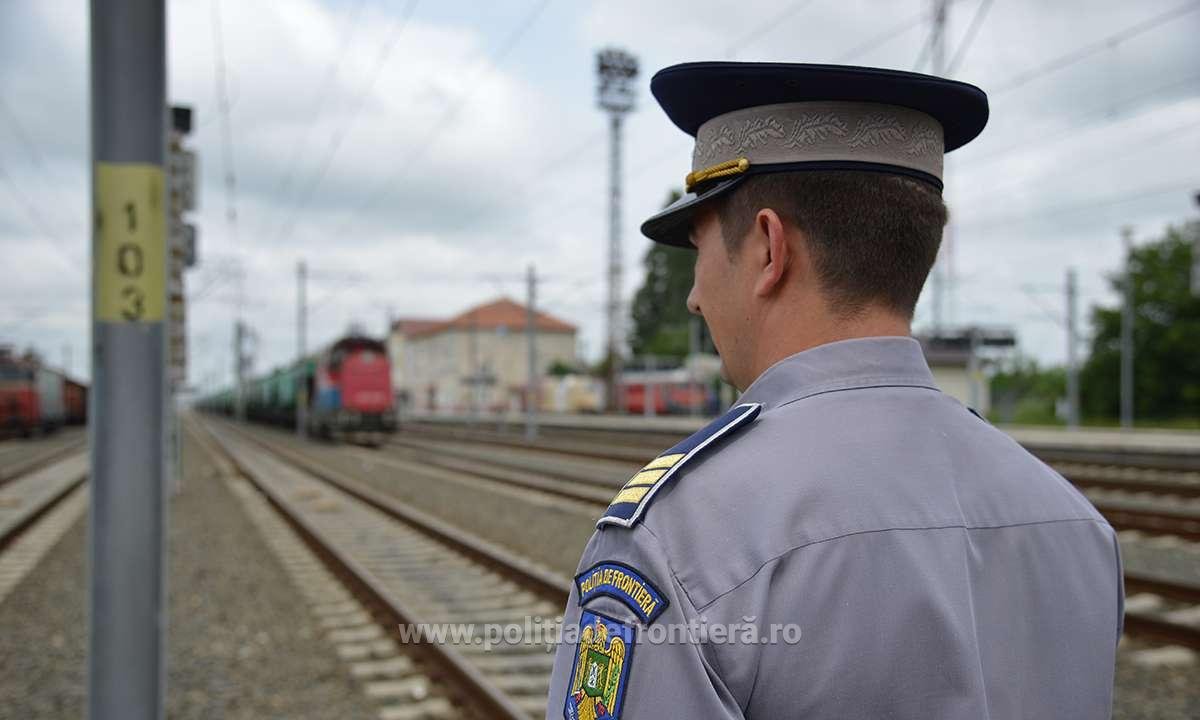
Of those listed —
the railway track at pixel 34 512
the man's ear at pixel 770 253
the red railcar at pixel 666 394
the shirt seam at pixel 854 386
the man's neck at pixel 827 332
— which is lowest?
the railway track at pixel 34 512

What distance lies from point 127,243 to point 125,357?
1.26 feet

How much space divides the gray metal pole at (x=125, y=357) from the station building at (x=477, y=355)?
68296 millimetres

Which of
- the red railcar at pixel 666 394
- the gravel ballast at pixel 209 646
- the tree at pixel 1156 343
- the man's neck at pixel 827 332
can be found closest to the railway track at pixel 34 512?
the gravel ballast at pixel 209 646

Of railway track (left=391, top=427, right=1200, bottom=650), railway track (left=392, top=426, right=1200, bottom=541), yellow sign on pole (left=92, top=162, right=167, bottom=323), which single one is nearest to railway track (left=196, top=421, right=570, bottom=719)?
yellow sign on pole (left=92, top=162, right=167, bottom=323)

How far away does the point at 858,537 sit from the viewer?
1112 mm

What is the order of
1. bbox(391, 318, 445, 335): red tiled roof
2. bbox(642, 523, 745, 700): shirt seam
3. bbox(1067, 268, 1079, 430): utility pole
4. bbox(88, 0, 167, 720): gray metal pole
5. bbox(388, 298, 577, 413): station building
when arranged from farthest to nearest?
bbox(391, 318, 445, 335): red tiled roof, bbox(388, 298, 577, 413): station building, bbox(1067, 268, 1079, 430): utility pole, bbox(88, 0, 167, 720): gray metal pole, bbox(642, 523, 745, 700): shirt seam

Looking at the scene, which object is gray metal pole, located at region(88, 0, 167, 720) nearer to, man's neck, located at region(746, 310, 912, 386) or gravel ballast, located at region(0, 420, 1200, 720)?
gravel ballast, located at region(0, 420, 1200, 720)

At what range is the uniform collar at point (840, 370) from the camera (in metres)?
1.26

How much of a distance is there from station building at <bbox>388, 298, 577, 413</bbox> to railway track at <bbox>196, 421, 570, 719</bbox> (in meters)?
59.4

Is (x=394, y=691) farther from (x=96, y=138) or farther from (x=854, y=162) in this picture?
(x=854, y=162)

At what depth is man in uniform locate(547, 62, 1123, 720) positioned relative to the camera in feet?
3.54

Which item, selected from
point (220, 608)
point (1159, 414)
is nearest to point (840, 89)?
point (220, 608)

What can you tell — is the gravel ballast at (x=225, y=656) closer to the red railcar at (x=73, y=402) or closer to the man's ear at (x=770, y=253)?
the man's ear at (x=770, y=253)

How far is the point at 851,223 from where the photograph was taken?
128 centimetres
